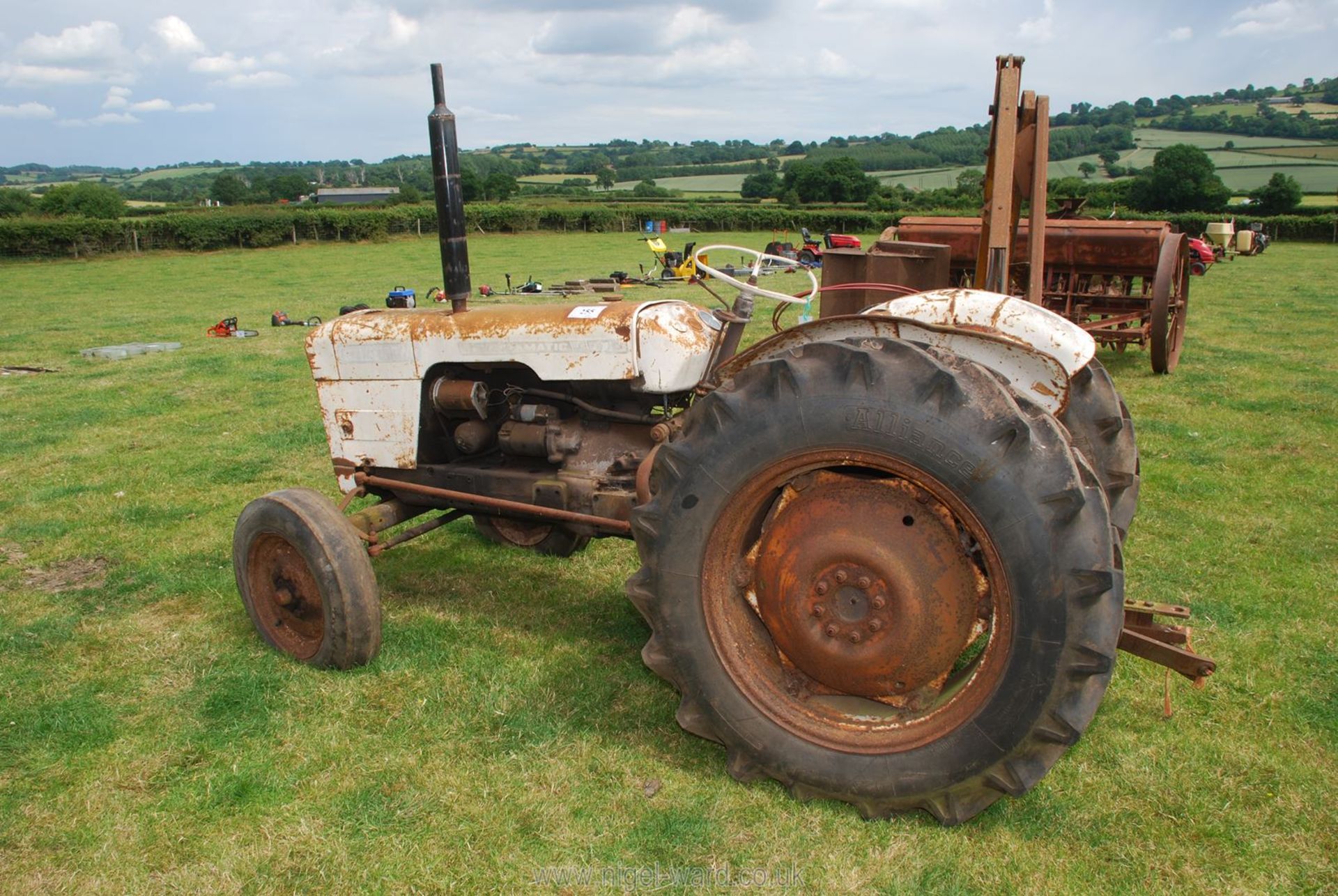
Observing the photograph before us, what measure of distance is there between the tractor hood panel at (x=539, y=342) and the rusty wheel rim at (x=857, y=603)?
2.90 ft

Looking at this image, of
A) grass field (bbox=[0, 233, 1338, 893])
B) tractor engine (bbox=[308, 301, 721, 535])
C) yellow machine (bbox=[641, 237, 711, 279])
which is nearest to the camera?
grass field (bbox=[0, 233, 1338, 893])

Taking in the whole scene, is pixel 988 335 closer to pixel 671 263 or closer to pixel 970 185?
pixel 671 263

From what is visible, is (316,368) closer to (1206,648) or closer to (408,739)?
(408,739)

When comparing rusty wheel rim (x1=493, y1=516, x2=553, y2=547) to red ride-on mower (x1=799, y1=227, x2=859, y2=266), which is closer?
rusty wheel rim (x1=493, y1=516, x2=553, y2=547)

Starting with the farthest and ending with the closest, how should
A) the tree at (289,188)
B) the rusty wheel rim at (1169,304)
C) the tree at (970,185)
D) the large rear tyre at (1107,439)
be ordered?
the tree at (289,188) < the tree at (970,185) < the rusty wheel rim at (1169,304) < the large rear tyre at (1107,439)

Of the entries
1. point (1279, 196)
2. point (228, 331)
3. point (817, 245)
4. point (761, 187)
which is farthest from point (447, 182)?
point (761, 187)

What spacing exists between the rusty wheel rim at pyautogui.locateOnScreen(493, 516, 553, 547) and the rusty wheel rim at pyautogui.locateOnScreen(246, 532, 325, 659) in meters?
1.22

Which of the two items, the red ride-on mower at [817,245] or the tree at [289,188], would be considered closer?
the red ride-on mower at [817,245]

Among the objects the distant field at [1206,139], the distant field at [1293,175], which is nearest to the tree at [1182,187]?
the distant field at [1293,175]

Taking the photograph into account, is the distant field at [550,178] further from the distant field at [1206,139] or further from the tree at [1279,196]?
the tree at [1279,196]

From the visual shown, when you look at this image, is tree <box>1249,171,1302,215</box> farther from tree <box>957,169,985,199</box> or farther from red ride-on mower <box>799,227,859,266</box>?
red ride-on mower <box>799,227,859,266</box>

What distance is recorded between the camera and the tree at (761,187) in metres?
50.1

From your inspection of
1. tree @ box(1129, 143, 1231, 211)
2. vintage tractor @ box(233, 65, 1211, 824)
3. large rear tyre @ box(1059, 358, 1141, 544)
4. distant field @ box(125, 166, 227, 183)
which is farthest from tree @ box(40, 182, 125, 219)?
distant field @ box(125, 166, 227, 183)

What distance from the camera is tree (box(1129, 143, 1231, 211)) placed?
116 ft
